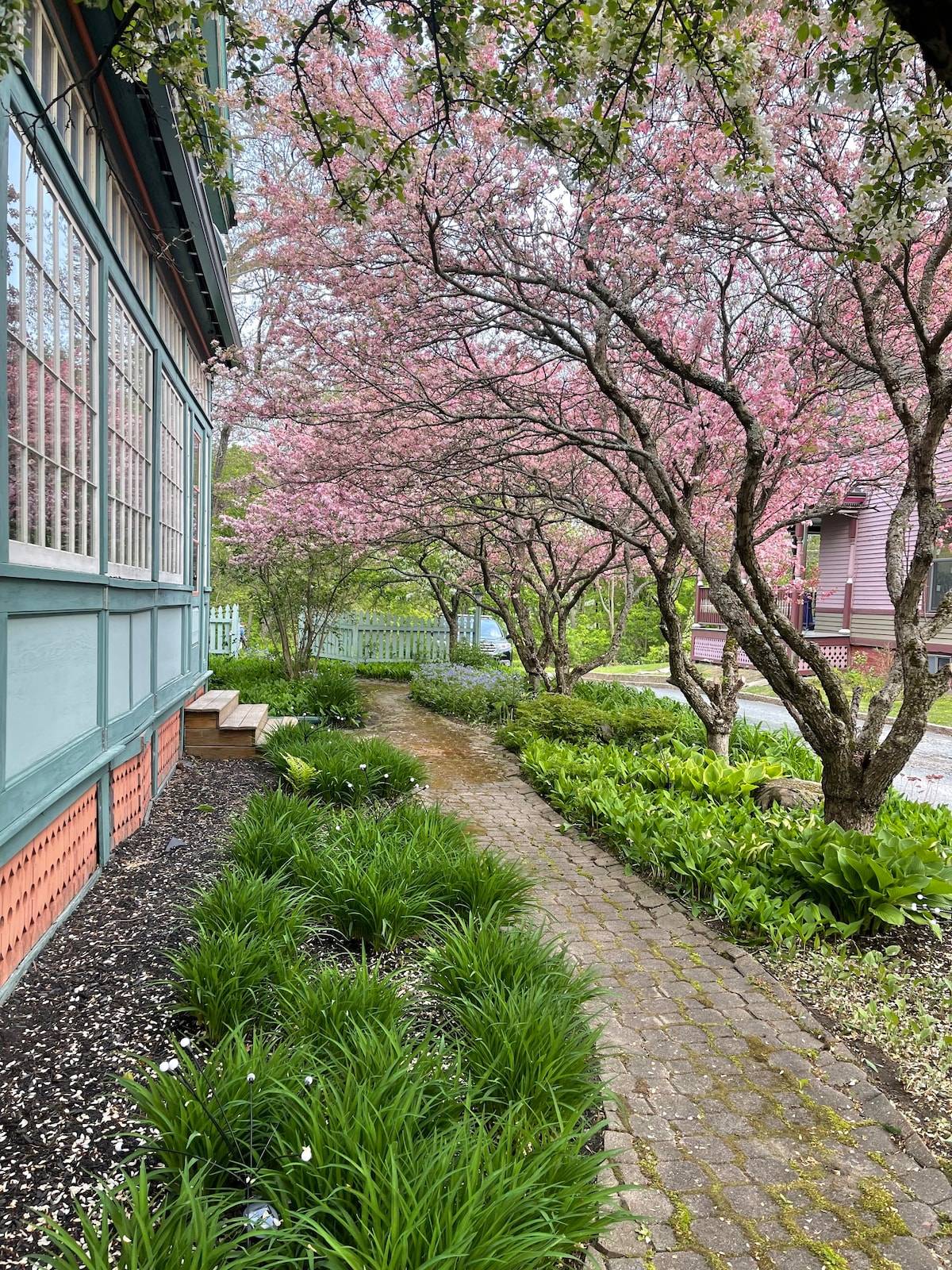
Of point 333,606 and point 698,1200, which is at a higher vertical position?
point 333,606

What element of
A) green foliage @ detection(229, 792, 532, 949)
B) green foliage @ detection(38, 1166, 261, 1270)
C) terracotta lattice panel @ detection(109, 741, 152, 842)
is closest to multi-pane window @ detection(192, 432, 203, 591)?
terracotta lattice panel @ detection(109, 741, 152, 842)

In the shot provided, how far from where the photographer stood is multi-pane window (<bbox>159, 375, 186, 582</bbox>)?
20.0 ft

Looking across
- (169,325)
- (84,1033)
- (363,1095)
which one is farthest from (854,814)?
(169,325)

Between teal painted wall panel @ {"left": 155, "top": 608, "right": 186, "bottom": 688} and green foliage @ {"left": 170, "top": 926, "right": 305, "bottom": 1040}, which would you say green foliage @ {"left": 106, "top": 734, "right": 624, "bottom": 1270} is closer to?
green foliage @ {"left": 170, "top": 926, "right": 305, "bottom": 1040}

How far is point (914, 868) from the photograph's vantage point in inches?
144

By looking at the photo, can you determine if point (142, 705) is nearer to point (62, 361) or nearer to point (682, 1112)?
point (62, 361)

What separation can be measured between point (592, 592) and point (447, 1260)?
2739 centimetres

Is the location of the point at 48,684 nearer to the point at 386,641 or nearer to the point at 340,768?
the point at 340,768

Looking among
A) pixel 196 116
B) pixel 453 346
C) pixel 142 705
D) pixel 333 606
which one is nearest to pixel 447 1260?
pixel 196 116

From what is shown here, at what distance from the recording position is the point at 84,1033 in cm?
251

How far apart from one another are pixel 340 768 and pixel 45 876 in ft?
8.49

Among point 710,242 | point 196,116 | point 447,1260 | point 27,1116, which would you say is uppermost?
point 710,242

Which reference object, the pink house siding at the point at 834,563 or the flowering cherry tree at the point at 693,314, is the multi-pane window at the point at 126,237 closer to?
the flowering cherry tree at the point at 693,314

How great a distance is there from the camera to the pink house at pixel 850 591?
54.9 feet
